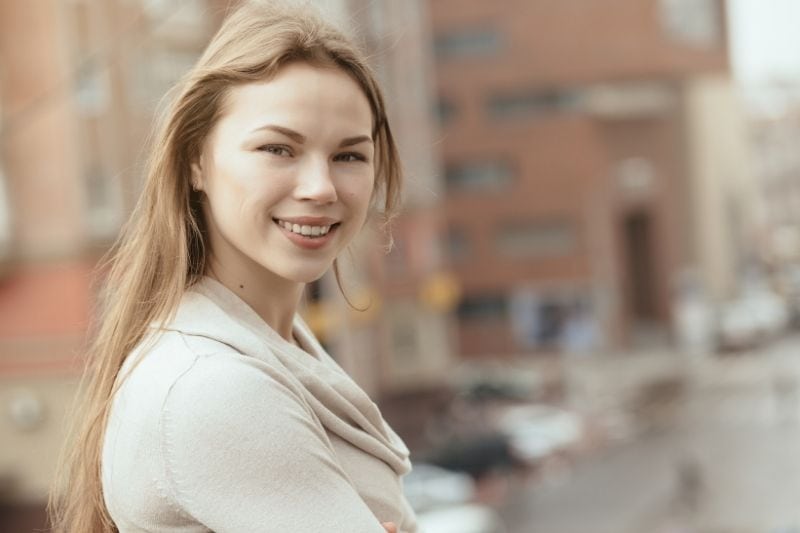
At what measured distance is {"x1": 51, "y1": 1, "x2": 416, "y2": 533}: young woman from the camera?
1.40 m

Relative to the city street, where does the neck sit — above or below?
above

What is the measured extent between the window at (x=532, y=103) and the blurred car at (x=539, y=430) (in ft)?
58.4

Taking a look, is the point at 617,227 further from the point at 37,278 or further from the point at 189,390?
the point at 189,390

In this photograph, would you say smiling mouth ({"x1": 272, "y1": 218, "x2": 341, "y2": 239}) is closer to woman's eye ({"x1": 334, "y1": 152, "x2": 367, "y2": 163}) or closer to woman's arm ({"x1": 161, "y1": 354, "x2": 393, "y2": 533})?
woman's eye ({"x1": 334, "y1": 152, "x2": 367, "y2": 163})

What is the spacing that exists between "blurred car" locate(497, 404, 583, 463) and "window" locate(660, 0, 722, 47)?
23186 millimetres

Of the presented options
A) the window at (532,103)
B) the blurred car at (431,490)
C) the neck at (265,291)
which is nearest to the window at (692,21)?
the window at (532,103)

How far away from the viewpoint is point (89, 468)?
168 centimetres

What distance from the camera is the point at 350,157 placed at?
170cm

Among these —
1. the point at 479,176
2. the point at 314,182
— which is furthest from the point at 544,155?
the point at 314,182

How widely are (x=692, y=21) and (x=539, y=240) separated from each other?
15.2 m

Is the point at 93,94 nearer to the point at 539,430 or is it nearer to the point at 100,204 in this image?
the point at 100,204

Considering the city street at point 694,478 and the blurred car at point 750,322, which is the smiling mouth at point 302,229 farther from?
the blurred car at point 750,322

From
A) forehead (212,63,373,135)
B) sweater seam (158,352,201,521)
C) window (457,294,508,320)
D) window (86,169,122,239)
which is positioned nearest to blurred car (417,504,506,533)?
window (86,169,122,239)

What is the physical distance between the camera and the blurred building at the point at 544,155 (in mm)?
49438
